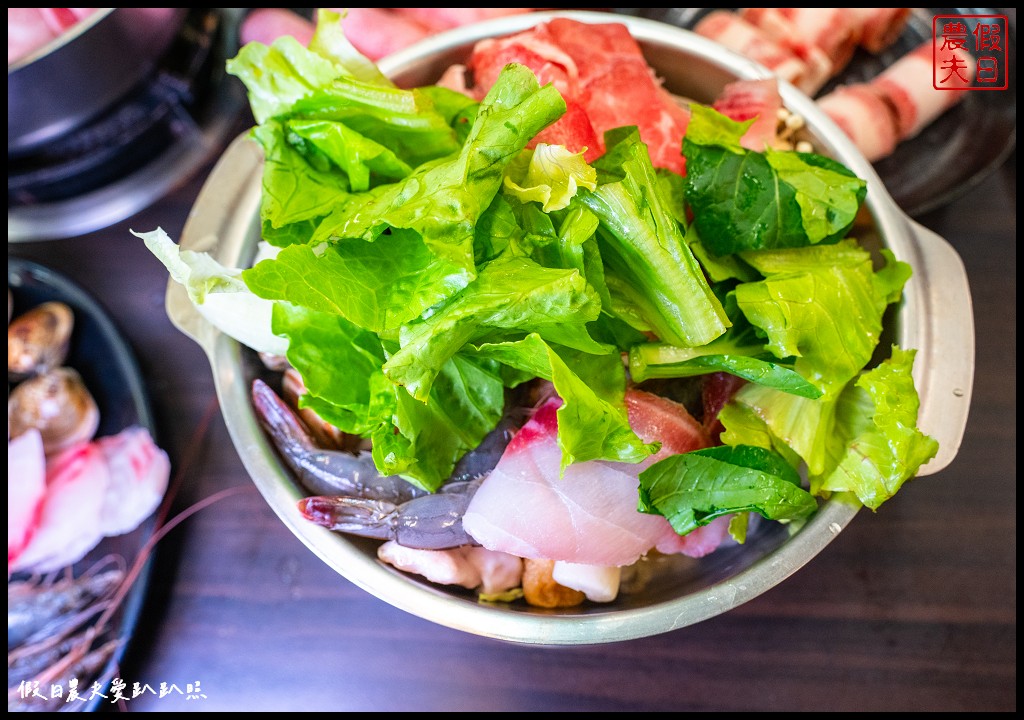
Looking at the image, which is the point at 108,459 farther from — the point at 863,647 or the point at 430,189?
the point at 863,647

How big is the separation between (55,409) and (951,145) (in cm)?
209

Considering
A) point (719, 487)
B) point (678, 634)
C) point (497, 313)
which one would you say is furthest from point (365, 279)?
point (678, 634)

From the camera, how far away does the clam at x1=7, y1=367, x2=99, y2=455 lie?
152 centimetres

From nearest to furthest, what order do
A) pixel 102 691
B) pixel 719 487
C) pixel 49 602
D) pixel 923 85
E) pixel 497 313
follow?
1. pixel 497 313
2. pixel 719 487
3. pixel 102 691
4. pixel 49 602
5. pixel 923 85

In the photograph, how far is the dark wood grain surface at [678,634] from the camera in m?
1.35

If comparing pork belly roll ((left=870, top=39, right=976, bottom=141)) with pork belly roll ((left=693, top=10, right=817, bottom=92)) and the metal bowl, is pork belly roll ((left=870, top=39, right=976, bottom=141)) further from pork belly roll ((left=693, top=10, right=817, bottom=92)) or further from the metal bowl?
the metal bowl

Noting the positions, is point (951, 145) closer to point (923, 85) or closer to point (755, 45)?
point (923, 85)

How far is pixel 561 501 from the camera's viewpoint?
0.97 m

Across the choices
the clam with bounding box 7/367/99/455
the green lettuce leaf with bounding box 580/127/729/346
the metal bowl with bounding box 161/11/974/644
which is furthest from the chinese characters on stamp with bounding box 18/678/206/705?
the green lettuce leaf with bounding box 580/127/729/346

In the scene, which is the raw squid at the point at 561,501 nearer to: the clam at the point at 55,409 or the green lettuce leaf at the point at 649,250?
the green lettuce leaf at the point at 649,250

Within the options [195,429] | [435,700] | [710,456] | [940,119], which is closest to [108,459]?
[195,429]

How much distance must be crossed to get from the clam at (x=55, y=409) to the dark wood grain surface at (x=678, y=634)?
0.93ft

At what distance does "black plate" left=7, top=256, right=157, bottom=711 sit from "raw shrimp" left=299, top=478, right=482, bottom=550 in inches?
25.8

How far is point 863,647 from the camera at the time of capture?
136 cm
